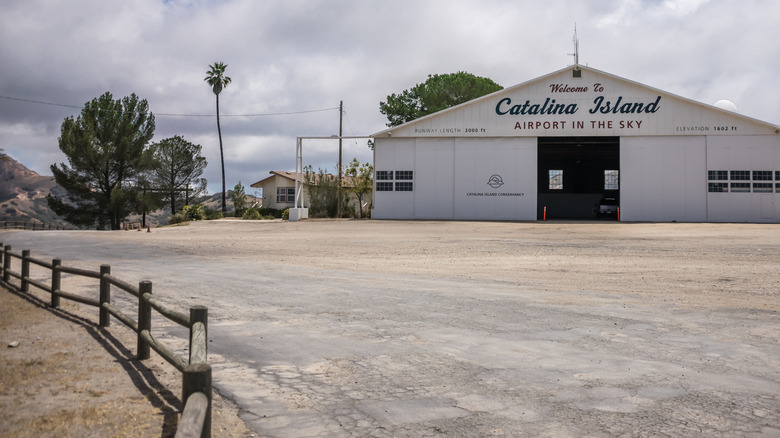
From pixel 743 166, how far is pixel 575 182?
1771cm

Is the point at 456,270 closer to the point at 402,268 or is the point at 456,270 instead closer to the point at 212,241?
the point at 402,268

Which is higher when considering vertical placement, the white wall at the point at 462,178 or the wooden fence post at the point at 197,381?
the white wall at the point at 462,178

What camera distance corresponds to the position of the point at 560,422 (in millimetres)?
4660

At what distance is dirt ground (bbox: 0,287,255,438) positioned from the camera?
183 inches

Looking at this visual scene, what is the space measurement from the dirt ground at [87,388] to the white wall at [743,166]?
34048 mm

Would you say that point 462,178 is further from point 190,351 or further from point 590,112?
point 190,351

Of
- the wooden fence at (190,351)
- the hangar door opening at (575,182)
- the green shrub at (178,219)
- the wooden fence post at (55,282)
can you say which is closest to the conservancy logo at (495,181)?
the hangar door opening at (575,182)

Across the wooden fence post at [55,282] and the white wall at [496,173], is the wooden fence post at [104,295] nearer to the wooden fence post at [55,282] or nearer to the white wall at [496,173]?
the wooden fence post at [55,282]

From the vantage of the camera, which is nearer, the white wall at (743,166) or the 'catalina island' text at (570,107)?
the white wall at (743,166)

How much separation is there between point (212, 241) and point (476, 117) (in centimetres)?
1889

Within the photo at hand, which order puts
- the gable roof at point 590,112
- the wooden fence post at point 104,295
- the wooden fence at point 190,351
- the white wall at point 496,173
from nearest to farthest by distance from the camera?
the wooden fence at point 190,351 < the wooden fence post at point 104,295 < the gable roof at point 590,112 < the white wall at point 496,173

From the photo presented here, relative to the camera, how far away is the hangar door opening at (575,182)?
4872 cm

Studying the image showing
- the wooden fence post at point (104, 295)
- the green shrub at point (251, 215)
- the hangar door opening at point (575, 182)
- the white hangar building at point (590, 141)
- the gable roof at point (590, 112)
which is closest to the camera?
the wooden fence post at point (104, 295)

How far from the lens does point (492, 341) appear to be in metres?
7.17
